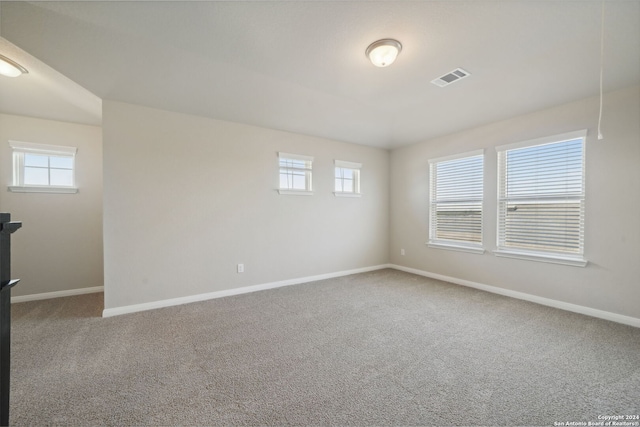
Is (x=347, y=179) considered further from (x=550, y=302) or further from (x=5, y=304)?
(x=5, y=304)

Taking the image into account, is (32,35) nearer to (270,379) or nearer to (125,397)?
(125,397)

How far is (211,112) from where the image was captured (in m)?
3.44

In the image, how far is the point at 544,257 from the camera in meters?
3.31

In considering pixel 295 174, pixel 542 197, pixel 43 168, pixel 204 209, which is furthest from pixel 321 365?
pixel 43 168

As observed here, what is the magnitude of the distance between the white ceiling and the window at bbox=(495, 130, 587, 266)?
0.60 m

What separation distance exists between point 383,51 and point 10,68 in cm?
364

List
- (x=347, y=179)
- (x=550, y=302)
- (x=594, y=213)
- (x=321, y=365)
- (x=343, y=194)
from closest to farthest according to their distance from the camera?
(x=321, y=365) < (x=594, y=213) < (x=550, y=302) < (x=343, y=194) < (x=347, y=179)

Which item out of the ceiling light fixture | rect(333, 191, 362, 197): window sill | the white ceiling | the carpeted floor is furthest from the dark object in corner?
rect(333, 191, 362, 197): window sill

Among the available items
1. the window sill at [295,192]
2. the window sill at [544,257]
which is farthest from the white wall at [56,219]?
the window sill at [544,257]

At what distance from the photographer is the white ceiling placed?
189cm

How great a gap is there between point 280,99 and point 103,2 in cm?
180

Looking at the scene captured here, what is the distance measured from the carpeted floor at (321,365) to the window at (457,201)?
1280 mm

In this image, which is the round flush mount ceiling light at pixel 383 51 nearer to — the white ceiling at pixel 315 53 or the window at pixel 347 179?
the white ceiling at pixel 315 53

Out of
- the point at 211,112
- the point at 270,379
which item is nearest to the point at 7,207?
the point at 211,112
